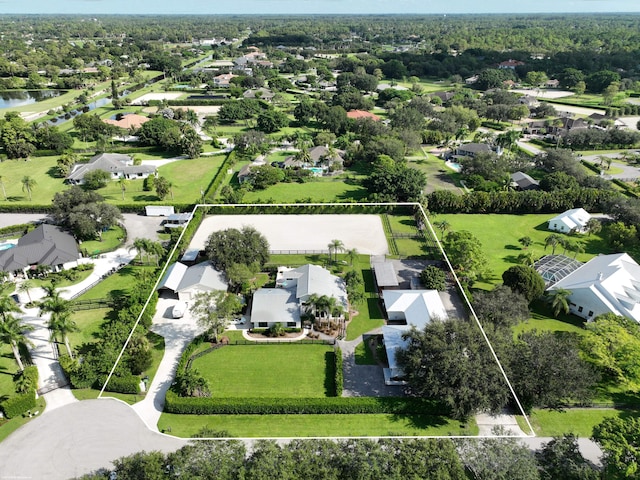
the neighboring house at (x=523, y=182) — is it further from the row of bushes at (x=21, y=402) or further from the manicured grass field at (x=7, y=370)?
the manicured grass field at (x=7, y=370)

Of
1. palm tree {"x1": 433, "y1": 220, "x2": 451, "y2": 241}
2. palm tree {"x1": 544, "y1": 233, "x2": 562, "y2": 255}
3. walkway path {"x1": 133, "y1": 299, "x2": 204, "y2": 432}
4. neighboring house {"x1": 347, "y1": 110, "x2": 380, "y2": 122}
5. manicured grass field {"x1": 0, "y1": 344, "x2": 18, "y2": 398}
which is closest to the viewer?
walkway path {"x1": 133, "y1": 299, "x2": 204, "y2": 432}

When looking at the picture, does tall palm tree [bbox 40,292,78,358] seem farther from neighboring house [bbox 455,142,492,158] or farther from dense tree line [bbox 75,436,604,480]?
neighboring house [bbox 455,142,492,158]

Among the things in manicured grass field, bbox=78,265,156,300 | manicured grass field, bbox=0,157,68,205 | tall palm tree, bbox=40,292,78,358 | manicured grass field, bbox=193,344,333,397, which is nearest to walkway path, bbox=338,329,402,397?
manicured grass field, bbox=193,344,333,397

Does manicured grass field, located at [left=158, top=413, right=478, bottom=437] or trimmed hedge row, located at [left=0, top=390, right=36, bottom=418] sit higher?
trimmed hedge row, located at [left=0, top=390, right=36, bottom=418]

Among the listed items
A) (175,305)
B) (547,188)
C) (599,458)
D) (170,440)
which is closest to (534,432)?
(599,458)

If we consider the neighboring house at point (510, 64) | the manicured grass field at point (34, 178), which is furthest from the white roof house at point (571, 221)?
the neighboring house at point (510, 64)
